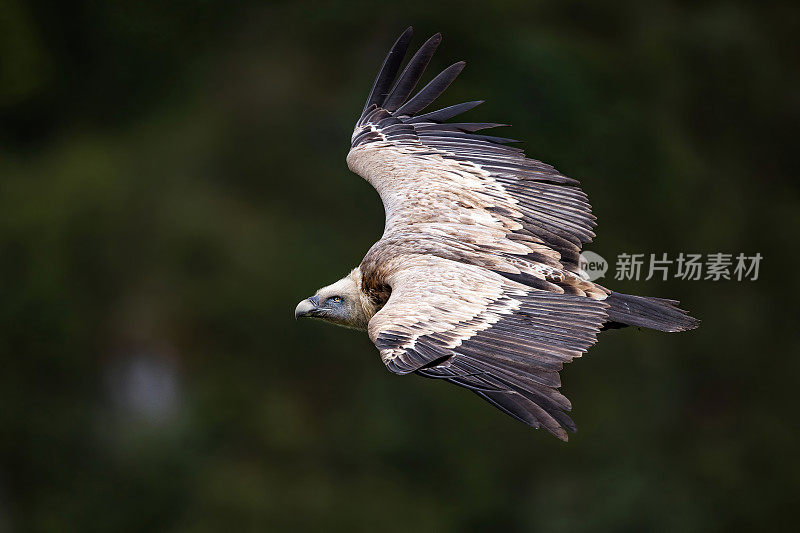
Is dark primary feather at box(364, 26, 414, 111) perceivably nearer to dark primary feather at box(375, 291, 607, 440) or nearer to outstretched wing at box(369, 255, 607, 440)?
outstretched wing at box(369, 255, 607, 440)

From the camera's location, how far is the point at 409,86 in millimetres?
7410

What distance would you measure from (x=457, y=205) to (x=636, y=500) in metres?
12.2

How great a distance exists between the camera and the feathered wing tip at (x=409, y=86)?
720 centimetres

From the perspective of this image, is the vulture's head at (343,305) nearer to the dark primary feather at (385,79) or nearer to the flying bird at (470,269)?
the flying bird at (470,269)

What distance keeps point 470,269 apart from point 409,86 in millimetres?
2035

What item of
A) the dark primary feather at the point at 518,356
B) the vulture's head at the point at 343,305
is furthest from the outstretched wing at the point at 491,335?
the vulture's head at the point at 343,305

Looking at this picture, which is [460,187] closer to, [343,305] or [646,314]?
[343,305]

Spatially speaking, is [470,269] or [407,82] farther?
[407,82]

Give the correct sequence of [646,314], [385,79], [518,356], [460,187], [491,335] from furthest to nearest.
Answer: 1. [385,79]
2. [460,187]
3. [646,314]
4. [491,335]
5. [518,356]

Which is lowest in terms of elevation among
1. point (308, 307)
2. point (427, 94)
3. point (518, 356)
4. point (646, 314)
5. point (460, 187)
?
point (308, 307)

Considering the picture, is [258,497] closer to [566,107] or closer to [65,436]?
[65,436]

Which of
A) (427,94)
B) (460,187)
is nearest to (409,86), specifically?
(427,94)

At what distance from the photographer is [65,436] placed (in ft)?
61.3

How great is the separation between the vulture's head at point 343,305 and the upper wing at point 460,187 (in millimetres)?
328
